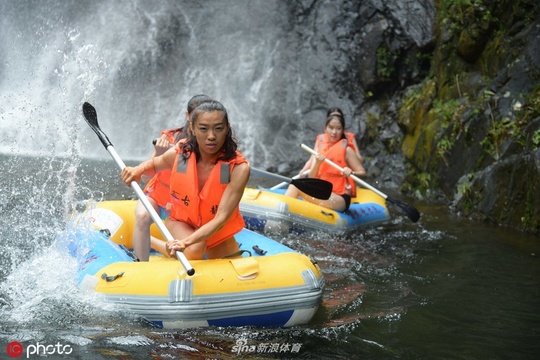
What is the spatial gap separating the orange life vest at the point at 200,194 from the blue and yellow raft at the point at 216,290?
0.30m

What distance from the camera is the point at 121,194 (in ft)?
28.1

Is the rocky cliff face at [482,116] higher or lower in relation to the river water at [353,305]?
higher

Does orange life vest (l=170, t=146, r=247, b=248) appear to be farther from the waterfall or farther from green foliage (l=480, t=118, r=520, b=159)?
the waterfall

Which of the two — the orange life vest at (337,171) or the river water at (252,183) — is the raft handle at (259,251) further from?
the orange life vest at (337,171)

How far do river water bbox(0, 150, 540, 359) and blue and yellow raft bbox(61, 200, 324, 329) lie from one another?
0.08 m

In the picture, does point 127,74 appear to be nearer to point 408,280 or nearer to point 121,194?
point 121,194

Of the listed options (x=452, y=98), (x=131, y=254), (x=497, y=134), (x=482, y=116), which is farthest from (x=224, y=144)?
(x=452, y=98)

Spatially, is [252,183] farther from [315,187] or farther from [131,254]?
[131,254]

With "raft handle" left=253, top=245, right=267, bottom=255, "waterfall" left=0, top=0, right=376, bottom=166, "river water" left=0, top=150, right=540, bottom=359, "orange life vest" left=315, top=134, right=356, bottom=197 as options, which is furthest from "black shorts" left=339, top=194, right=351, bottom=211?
"waterfall" left=0, top=0, right=376, bottom=166

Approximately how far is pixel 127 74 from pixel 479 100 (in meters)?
7.64

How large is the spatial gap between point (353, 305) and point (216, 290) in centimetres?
126

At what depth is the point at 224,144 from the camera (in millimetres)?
4145

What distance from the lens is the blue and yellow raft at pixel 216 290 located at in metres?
3.81

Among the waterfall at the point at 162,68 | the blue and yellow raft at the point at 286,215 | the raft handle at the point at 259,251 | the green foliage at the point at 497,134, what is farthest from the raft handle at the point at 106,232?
the waterfall at the point at 162,68
